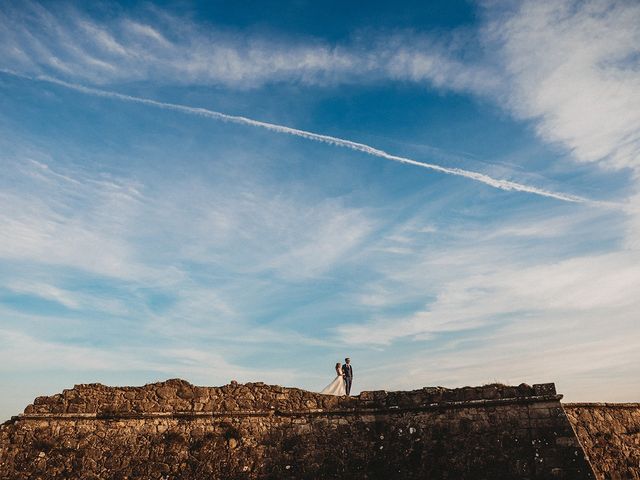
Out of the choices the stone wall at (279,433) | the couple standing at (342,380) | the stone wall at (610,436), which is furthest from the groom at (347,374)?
the stone wall at (610,436)

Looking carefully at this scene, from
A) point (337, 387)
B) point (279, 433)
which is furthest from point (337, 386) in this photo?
point (279, 433)

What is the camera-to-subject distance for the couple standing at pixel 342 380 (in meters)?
12.2

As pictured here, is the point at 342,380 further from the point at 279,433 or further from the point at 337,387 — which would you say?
the point at 279,433

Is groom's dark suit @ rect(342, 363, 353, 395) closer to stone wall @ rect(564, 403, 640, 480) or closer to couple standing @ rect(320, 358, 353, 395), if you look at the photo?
couple standing @ rect(320, 358, 353, 395)

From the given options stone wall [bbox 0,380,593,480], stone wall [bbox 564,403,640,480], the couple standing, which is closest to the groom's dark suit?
the couple standing

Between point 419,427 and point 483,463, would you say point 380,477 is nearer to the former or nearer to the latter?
point 419,427

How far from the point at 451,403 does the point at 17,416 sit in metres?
9.62

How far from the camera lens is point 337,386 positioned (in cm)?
1235

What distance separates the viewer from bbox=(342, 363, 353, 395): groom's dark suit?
12.5m

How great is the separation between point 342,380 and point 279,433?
2908 mm

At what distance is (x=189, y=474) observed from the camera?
9.62 metres

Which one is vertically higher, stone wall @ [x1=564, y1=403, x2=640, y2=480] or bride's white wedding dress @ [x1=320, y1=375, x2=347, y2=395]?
bride's white wedding dress @ [x1=320, y1=375, x2=347, y2=395]

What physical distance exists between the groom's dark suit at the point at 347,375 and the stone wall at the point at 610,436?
17.2ft

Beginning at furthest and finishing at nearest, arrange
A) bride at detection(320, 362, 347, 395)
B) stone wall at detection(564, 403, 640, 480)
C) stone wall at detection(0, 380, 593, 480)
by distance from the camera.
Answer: bride at detection(320, 362, 347, 395) → stone wall at detection(564, 403, 640, 480) → stone wall at detection(0, 380, 593, 480)
